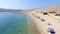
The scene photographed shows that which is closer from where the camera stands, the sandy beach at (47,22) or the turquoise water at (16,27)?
the sandy beach at (47,22)

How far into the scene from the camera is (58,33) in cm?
1895

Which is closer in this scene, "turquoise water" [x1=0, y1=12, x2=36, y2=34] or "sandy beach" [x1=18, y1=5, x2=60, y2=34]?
"sandy beach" [x1=18, y1=5, x2=60, y2=34]

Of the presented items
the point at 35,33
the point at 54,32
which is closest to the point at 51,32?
the point at 54,32

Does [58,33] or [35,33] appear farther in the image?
[35,33]

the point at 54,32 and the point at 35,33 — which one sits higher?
the point at 54,32

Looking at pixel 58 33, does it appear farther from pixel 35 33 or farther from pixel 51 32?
pixel 35 33

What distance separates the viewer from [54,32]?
62.6ft

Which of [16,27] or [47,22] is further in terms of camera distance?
[16,27]

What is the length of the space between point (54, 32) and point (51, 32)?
22.7 inches

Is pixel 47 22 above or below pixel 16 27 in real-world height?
above

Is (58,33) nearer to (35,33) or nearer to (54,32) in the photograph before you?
(54,32)

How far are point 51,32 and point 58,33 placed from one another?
1.17m

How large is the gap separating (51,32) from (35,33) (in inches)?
183

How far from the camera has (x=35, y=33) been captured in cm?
2334
